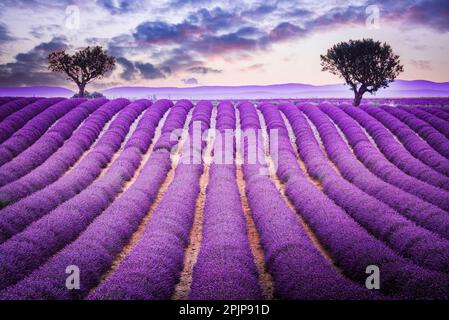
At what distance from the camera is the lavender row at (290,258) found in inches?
184

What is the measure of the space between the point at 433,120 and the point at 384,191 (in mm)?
14302

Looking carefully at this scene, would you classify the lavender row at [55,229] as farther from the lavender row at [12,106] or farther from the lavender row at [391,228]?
the lavender row at [12,106]

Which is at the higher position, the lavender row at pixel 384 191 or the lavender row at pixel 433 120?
the lavender row at pixel 433 120

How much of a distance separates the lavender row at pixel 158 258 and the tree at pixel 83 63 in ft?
99.6

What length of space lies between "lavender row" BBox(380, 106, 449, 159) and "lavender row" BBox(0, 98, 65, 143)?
816 inches

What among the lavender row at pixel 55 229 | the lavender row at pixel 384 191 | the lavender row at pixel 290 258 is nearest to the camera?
the lavender row at pixel 290 258

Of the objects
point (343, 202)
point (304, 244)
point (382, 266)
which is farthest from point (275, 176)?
point (382, 266)

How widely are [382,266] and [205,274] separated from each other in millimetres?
2722

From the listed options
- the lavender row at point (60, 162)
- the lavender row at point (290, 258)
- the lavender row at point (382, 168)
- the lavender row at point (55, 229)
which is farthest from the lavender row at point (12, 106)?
the lavender row at point (382, 168)

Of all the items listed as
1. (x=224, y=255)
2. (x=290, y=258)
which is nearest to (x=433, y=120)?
(x=290, y=258)

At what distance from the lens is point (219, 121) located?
2228 centimetres

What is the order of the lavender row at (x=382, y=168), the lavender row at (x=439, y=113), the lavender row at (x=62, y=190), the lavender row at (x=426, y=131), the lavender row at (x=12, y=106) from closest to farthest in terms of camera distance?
1. the lavender row at (x=62, y=190)
2. the lavender row at (x=382, y=168)
3. the lavender row at (x=426, y=131)
4. the lavender row at (x=12, y=106)
5. the lavender row at (x=439, y=113)
